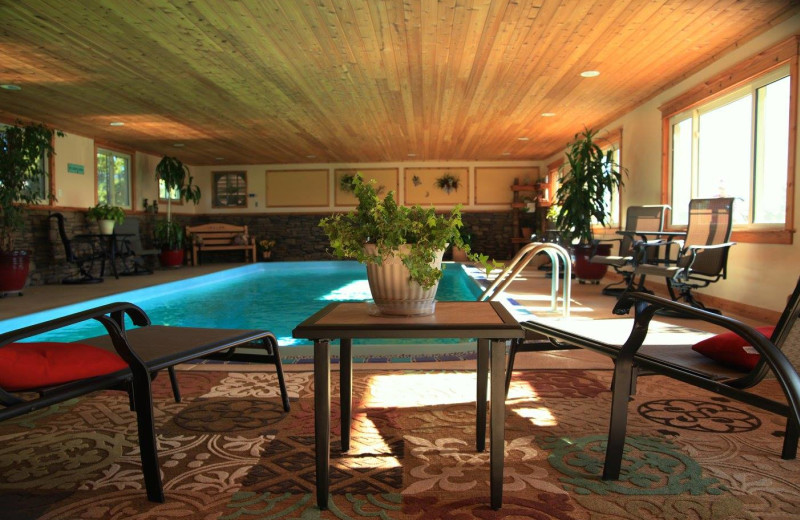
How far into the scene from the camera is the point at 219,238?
45.9ft

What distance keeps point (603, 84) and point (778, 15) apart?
7.38 feet

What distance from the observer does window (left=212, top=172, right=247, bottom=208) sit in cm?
1484

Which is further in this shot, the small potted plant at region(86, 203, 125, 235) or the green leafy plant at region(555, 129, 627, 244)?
the small potted plant at region(86, 203, 125, 235)

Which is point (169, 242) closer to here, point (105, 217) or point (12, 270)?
point (105, 217)

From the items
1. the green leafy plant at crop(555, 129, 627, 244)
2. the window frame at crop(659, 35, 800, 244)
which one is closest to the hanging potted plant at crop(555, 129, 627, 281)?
the green leafy plant at crop(555, 129, 627, 244)

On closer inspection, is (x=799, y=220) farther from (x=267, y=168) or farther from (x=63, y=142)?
(x=267, y=168)

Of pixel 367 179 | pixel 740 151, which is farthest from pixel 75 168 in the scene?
pixel 740 151

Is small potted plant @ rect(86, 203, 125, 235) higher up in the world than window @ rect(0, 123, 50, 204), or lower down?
lower down

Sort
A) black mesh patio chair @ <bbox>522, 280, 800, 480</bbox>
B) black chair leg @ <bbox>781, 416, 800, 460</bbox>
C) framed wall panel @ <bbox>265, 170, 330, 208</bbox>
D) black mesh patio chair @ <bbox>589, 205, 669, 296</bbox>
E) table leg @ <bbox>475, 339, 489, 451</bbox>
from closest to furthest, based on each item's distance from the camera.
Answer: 1. black mesh patio chair @ <bbox>522, 280, 800, 480</bbox>
2. black chair leg @ <bbox>781, 416, 800, 460</bbox>
3. table leg @ <bbox>475, 339, 489, 451</bbox>
4. black mesh patio chair @ <bbox>589, 205, 669, 296</bbox>
5. framed wall panel @ <bbox>265, 170, 330, 208</bbox>

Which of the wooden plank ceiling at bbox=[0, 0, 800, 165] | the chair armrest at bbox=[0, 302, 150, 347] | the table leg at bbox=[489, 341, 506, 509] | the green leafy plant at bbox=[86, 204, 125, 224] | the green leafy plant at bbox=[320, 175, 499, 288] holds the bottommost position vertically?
the table leg at bbox=[489, 341, 506, 509]

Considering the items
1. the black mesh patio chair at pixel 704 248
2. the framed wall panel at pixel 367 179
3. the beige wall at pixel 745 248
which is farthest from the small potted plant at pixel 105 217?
the beige wall at pixel 745 248

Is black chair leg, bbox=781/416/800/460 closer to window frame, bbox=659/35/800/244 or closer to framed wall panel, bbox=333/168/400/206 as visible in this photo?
window frame, bbox=659/35/800/244

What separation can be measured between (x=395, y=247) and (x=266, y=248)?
43.1 feet

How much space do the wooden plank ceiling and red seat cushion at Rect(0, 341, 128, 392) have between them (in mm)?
3335
